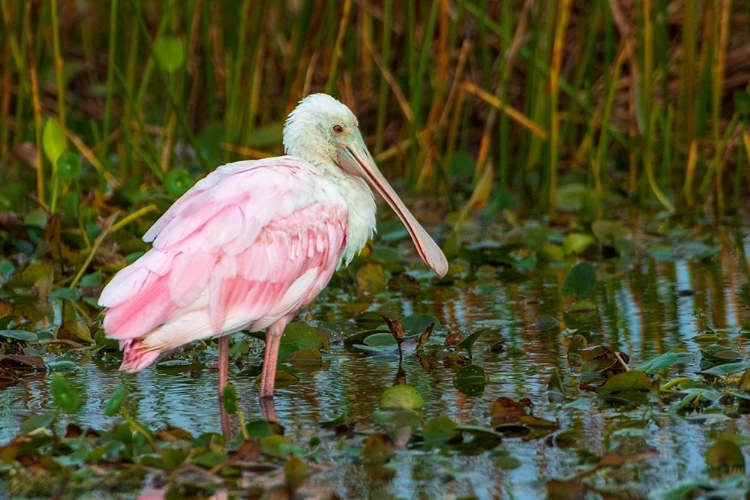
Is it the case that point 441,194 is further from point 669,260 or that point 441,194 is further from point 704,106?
point 669,260

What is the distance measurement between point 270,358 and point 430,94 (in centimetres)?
546

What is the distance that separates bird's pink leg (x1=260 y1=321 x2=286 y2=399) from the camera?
4.73 metres

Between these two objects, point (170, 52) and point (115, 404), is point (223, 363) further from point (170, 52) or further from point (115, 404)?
point (170, 52)

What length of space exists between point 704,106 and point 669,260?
1.91 m

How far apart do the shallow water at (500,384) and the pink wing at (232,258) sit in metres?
0.31

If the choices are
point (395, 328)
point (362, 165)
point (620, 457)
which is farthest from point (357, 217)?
point (620, 457)

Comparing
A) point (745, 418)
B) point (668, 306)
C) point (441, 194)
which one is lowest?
point (745, 418)

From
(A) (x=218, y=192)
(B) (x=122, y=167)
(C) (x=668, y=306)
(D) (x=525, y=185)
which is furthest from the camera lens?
(D) (x=525, y=185)

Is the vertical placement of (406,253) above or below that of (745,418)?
above

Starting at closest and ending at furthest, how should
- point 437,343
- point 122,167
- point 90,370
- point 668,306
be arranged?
point 90,370, point 437,343, point 668,306, point 122,167

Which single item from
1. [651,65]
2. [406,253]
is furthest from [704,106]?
[406,253]

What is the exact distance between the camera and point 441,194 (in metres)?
9.88

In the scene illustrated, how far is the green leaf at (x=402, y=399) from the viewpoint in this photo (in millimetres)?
4371

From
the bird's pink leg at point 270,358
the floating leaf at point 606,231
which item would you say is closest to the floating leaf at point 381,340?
the bird's pink leg at point 270,358
